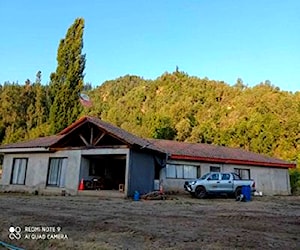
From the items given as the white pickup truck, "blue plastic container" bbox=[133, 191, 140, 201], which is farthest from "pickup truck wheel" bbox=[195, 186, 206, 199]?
"blue plastic container" bbox=[133, 191, 140, 201]

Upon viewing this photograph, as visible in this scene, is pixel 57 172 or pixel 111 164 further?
pixel 111 164

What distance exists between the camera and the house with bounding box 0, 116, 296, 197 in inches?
737

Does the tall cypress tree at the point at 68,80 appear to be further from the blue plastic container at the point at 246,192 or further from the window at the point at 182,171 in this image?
the blue plastic container at the point at 246,192

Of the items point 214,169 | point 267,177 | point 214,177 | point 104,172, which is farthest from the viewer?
point 267,177

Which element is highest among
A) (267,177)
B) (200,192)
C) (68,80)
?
(68,80)

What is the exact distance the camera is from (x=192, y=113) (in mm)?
49781

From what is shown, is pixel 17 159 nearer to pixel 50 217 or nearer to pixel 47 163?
pixel 47 163

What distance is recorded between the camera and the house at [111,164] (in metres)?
18.7

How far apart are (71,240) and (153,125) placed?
124 ft

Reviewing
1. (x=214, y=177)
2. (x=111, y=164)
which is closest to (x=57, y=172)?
(x=111, y=164)

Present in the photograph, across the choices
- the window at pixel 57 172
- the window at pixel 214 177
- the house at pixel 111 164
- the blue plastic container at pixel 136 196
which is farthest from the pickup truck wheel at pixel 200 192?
the window at pixel 57 172

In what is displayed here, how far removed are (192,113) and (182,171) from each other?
93.1 feet

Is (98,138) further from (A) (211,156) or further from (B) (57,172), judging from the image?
(A) (211,156)

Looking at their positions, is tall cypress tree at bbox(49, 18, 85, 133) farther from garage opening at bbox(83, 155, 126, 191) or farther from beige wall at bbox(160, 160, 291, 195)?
beige wall at bbox(160, 160, 291, 195)
